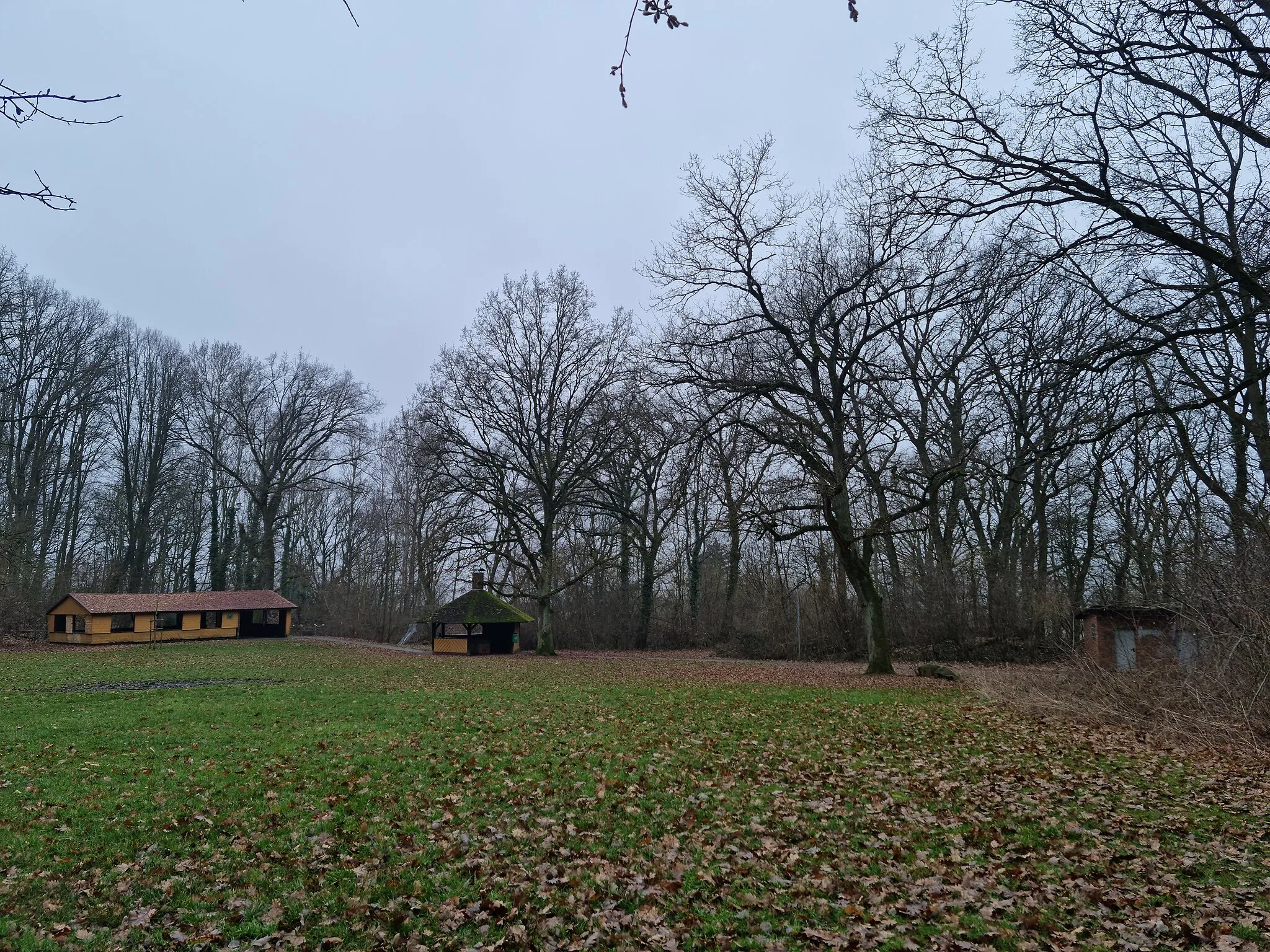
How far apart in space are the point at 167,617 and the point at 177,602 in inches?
37.2

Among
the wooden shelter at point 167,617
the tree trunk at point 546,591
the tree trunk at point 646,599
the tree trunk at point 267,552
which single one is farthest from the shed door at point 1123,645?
the tree trunk at point 267,552

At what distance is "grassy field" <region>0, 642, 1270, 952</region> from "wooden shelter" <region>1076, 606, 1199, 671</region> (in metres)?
3.70

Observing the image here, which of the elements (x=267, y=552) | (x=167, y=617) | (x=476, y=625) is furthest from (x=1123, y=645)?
(x=267, y=552)

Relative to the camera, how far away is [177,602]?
42031 mm

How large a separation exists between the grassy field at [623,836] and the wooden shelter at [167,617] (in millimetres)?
31646

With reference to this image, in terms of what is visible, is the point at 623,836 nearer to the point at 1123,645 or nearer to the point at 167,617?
the point at 1123,645

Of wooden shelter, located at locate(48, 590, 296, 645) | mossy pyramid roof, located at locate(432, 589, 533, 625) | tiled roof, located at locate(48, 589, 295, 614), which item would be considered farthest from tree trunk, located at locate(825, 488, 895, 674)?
tiled roof, located at locate(48, 589, 295, 614)

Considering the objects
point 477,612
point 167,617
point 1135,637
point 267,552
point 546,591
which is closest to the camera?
point 1135,637

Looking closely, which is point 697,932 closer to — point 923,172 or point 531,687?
point 923,172

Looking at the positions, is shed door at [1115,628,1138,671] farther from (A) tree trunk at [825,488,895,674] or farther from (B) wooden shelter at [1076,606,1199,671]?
(A) tree trunk at [825,488,895,674]

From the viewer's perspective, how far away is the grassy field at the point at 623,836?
184 inches

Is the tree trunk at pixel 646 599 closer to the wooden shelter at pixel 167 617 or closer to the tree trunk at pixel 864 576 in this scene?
the tree trunk at pixel 864 576

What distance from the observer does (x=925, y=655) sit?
27.7m

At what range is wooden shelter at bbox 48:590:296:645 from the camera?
3816 centimetres
